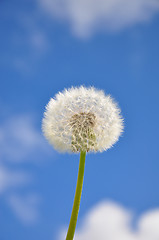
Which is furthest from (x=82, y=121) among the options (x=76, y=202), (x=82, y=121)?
(x=76, y=202)

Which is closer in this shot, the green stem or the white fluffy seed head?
the green stem

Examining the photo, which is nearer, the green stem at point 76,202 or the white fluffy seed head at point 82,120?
the green stem at point 76,202

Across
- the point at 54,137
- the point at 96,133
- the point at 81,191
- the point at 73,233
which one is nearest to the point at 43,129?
the point at 54,137

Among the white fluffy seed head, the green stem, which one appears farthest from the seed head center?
the green stem

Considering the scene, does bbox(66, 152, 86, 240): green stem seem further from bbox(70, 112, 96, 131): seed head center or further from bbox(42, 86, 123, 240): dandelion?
bbox(70, 112, 96, 131): seed head center

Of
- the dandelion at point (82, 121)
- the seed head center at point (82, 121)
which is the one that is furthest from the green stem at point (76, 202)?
the seed head center at point (82, 121)

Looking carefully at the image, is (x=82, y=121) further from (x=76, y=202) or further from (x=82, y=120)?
(x=76, y=202)

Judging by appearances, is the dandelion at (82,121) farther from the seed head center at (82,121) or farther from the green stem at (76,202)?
the green stem at (76,202)

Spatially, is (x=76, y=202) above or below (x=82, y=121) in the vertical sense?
below
